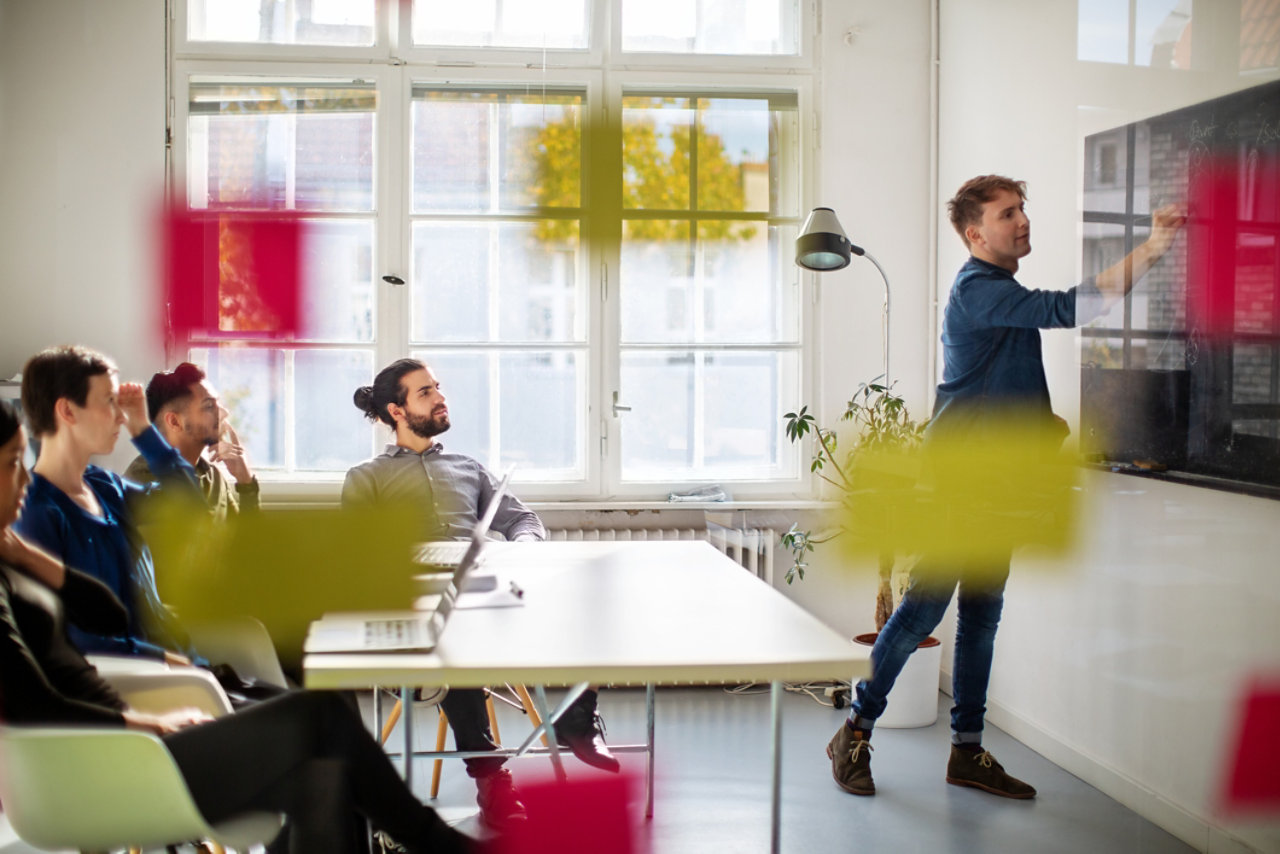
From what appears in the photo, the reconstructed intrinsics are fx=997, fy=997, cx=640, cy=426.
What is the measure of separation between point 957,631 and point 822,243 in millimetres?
1090

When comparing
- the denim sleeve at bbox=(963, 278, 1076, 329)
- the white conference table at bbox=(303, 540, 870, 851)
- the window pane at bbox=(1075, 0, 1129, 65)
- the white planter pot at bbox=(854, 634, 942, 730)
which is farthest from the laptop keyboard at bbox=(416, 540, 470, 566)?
the window pane at bbox=(1075, 0, 1129, 65)

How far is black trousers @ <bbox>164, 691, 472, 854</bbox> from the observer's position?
4.34ft

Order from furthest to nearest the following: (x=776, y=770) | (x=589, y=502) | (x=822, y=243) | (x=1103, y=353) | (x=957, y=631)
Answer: (x=589, y=502) < (x=822, y=243) < (x=957, y=631) < (x=1103, y=353) < (x=776, y=770)

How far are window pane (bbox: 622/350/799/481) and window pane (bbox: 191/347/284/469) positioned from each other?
47.1 inches

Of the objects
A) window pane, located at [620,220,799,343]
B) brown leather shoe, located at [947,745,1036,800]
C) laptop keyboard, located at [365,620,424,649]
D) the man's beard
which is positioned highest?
window pane, located at [620,220,799,343]

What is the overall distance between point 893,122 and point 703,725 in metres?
2.19

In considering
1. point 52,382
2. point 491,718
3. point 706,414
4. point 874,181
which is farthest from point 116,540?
point 874,181

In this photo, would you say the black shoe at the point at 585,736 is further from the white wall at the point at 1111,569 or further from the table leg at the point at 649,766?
the white wall at the point at 1111,569

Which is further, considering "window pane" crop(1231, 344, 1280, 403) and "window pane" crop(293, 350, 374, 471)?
"window pane" crop(293, 350, 374, 471)

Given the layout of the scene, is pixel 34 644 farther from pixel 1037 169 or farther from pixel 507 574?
pixel 1037 169

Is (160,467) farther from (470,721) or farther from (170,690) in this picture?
(470,721)

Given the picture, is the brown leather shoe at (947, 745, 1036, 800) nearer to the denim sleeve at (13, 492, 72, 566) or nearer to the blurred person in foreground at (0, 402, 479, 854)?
the blurred person in foreground at (0, 402, 479, 854)

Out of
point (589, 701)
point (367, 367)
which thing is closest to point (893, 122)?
point (367, 367)

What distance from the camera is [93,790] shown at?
1.27m
